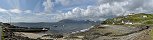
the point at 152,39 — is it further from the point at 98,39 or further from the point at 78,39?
the point at 78,39

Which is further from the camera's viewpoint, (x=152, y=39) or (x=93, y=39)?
(x=93, y=39)

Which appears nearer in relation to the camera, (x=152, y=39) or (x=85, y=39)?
(x=152, y=39)

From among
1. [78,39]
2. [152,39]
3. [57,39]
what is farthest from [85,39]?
[152,39]

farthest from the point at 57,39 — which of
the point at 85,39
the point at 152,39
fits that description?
the point at 152,39

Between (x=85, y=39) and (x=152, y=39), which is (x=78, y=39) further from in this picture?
(x=152, y=39)

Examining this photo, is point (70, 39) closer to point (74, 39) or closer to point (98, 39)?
point (74, 39)

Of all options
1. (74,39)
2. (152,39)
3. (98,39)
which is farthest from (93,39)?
(152,39)

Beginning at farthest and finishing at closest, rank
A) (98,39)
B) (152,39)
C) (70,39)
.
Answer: (70,39) < (98,39) < (152,39)

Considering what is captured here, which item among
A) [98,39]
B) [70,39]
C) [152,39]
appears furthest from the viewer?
[70,39]
